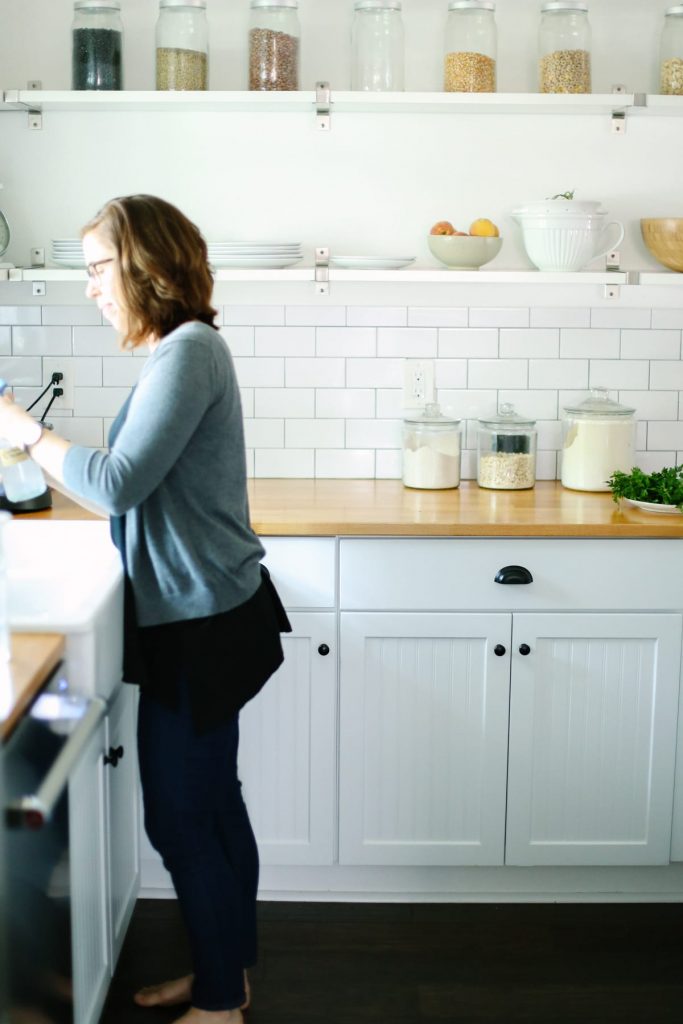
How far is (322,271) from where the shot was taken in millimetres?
3008

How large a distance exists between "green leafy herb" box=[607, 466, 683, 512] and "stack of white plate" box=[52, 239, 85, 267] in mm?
1431

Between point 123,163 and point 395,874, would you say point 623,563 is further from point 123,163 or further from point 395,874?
point 123,163

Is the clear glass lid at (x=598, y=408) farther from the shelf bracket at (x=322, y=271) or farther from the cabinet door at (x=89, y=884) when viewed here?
the cabinet door at (x=89, y=884)

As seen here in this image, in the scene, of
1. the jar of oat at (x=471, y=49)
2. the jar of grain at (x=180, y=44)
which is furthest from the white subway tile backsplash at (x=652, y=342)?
the jar of grain at (x=180, y=44)

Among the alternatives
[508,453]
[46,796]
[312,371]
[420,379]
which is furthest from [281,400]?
[46,796]

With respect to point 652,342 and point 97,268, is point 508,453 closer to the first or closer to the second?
point 652,342

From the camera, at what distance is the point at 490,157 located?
10.6 feet

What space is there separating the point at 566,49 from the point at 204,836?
84.9 inches

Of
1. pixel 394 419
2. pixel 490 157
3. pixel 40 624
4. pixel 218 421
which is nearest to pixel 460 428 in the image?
pixel 394 419

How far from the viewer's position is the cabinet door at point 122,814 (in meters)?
2.29

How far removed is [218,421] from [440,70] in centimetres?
165

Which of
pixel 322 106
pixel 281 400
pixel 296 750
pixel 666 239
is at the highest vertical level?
pixel 322 106

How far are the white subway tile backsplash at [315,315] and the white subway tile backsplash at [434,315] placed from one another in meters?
0.19

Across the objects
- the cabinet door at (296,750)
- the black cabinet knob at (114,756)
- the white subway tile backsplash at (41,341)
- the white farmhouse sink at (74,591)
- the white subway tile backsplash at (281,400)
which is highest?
the white subway tile backsplash at (41,341)
